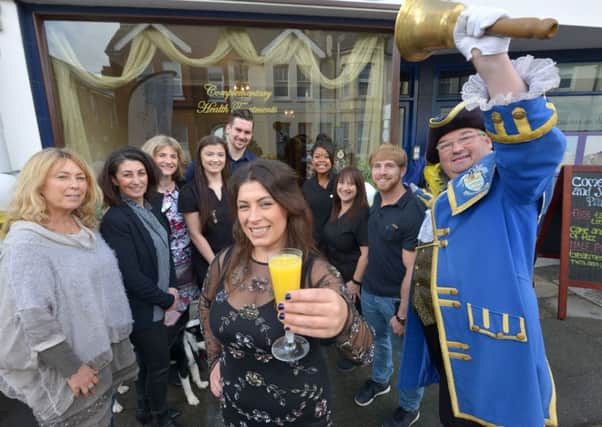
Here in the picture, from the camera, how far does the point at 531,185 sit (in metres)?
1.14

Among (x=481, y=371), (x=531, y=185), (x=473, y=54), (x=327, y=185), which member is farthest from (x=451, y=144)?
(x=327, y=185)

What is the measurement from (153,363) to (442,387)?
1.97m

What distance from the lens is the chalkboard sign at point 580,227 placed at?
4.16 meters

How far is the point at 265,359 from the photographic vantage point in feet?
4.70

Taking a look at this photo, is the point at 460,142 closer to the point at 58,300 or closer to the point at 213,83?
the point at 58,300

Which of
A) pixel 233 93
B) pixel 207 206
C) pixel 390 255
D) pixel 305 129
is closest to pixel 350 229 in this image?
pixel 390 255

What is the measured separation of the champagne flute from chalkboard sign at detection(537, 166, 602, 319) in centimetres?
437

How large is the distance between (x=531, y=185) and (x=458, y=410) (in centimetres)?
119

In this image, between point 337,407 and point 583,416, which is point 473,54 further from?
point 583,416

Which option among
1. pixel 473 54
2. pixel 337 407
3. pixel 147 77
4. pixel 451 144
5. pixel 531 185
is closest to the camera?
pixel 473 54

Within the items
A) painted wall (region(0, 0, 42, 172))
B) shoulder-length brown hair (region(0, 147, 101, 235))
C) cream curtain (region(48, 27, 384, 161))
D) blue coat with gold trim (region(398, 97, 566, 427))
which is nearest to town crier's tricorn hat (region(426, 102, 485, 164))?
blue coat with gold trim (region(398, 97, 566, 427))

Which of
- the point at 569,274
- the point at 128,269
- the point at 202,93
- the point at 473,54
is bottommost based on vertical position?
the point at 569,274

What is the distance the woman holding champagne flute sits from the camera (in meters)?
1.39

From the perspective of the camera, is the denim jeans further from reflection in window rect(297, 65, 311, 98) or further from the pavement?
reflection in window rect(297, 65, 311, 98)
